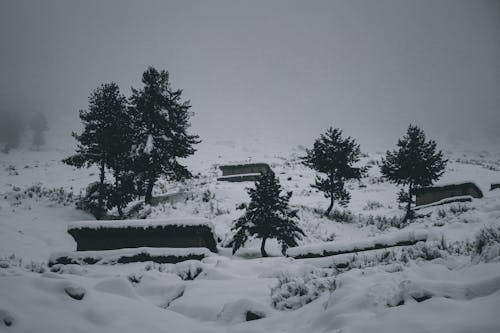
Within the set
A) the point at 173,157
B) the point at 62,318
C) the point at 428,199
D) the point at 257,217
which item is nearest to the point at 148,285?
the point at 62,318

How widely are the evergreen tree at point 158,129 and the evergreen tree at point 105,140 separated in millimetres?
1245

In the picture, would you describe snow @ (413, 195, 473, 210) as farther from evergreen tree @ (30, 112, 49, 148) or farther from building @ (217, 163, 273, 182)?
evergreen tree @ (30, 112, 49, 148)

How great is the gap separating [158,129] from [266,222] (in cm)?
1440

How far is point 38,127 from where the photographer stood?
72.8m

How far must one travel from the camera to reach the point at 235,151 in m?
69.5

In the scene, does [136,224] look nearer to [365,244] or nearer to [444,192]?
[365,244]

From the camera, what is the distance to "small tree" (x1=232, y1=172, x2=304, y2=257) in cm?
1354

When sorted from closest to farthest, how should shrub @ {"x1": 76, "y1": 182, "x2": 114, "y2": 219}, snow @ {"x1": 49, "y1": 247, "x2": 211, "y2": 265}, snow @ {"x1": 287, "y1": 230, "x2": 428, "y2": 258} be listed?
snow @ {"x1": 287, "y1": 230, "x2": 428, "y2": 258} → snow @ {"x1": 49, "y1": 247, "x2": 211, "y2": 265} → shrub @ {"x1": 76, "y1": 182, "x2": 114, "y2": 219}

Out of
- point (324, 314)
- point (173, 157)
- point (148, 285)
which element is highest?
point (173, 157)

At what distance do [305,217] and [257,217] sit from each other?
8.15 metres

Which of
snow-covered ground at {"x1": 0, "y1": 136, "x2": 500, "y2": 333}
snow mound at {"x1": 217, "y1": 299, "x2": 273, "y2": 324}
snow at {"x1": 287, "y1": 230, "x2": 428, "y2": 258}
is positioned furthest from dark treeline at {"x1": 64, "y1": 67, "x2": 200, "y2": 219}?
snow mound at {"x1": 217, "y1": 299, "x2": 273, "y2": 324}

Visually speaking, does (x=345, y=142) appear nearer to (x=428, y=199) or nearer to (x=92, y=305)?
(x=428, y=199)

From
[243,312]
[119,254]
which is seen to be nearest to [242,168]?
[119,254]

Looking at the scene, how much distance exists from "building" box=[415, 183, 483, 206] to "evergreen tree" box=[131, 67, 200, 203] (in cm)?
1830
